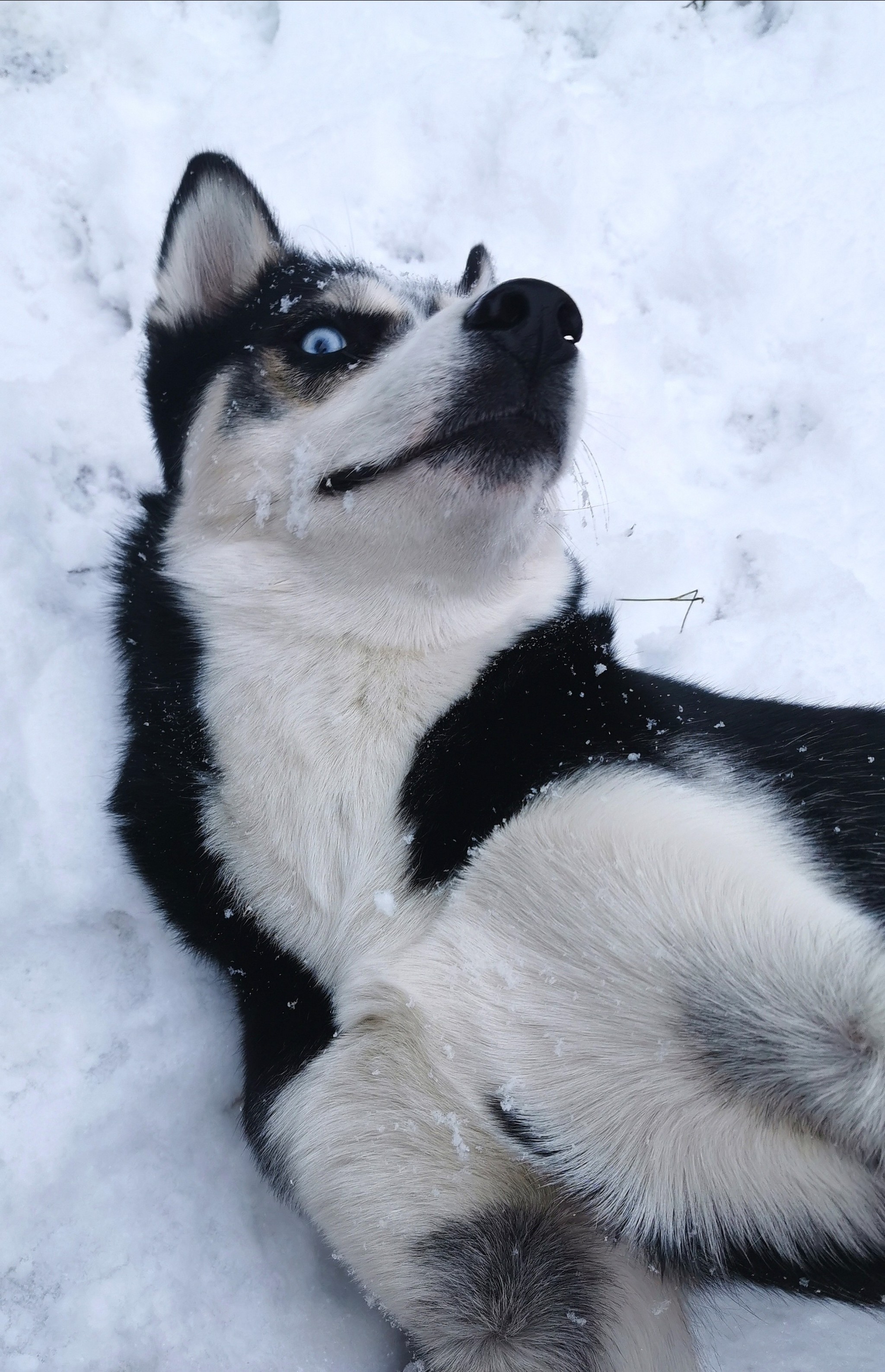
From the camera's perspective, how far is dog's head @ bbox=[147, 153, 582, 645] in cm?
195

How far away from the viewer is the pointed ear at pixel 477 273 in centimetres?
304

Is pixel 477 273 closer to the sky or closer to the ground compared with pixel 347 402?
closer to the ground

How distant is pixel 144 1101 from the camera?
2656 mm

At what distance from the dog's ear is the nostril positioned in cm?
129

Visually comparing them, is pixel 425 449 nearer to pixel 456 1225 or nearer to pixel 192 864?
pixel 192 864

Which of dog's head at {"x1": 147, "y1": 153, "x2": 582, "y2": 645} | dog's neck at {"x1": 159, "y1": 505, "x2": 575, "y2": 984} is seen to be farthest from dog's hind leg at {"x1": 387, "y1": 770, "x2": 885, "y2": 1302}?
dog's head at {"x1": 147, "y1": 153, "x2": 582, "y2": 645}

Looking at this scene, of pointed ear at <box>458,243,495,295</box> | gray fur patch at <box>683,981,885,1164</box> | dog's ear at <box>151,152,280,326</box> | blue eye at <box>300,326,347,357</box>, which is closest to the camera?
gray fur patch at <box>683,981,885,1164</box>

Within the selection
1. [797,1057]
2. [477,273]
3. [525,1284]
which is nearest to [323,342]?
[477,273]

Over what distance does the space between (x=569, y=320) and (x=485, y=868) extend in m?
1.27

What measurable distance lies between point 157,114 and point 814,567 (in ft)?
12.0

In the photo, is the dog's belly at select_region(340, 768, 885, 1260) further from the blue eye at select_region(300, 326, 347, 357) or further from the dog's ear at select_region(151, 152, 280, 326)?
the dog's ear at select_region(151, 152, 280, 326)

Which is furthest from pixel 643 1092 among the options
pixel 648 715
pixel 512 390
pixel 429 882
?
pixel 512 390

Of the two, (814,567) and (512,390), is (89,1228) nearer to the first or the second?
(512,390)

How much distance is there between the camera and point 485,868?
195cm
